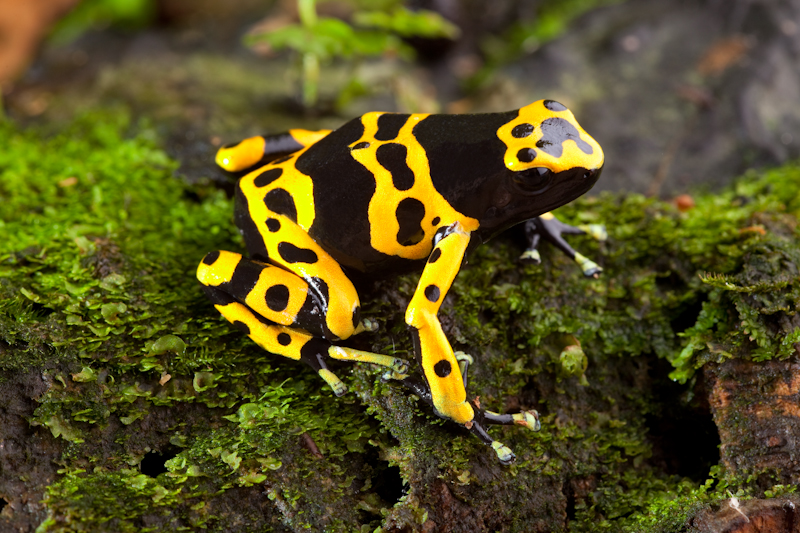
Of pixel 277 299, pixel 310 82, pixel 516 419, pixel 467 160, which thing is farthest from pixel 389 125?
pixel 310 82

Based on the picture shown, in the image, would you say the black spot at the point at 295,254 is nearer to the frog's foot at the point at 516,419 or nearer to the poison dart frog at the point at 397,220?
the poison dart frog at the point at 397,220

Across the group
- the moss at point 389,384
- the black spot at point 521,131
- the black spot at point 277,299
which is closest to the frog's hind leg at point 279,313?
the black spot at point 277,299

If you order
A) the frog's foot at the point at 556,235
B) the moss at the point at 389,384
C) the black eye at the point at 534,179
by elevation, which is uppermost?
the black eye at the point at 534,179

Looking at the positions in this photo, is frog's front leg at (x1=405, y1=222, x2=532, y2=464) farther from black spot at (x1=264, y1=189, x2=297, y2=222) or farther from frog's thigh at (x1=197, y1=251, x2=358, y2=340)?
black spot at (x1=264, y1=189, x2=297, y2=222)

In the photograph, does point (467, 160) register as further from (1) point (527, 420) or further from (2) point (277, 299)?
(1) point (527, 420)

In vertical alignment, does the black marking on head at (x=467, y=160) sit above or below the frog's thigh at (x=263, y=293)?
above

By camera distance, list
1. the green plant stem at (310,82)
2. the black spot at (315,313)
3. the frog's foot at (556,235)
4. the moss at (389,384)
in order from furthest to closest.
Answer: the green plant stem at (310,82) < the frog's foot at (556,235) < the black spot at (315,313) < the moss at (389,384)

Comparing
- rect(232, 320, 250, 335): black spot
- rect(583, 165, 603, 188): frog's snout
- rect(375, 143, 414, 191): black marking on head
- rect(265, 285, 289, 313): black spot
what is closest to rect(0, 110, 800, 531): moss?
rect(232, 320, 250, 335): black spot

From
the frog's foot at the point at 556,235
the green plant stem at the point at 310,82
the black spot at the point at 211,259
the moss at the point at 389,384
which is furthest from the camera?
the green plant stem at the point at 310,82
